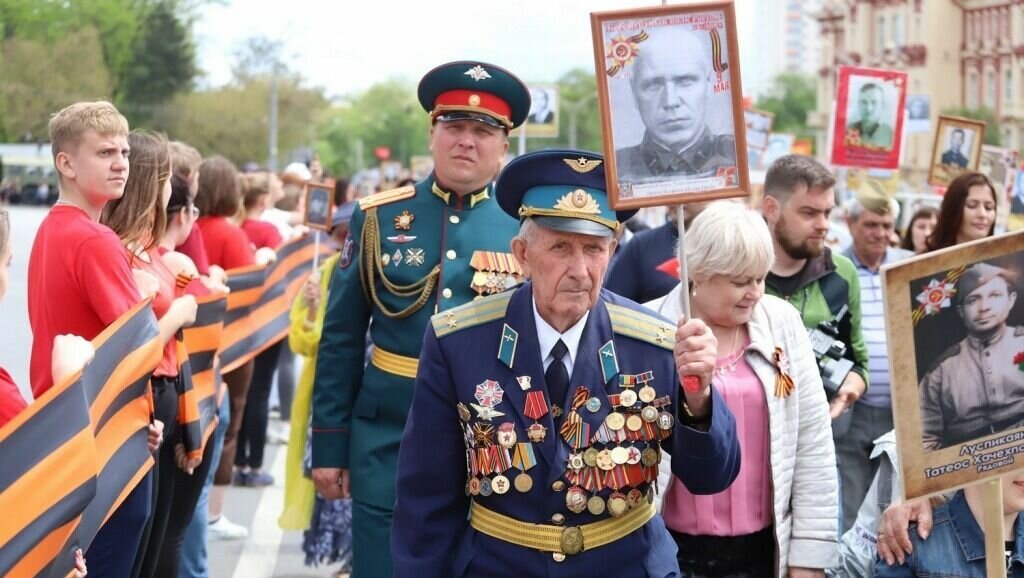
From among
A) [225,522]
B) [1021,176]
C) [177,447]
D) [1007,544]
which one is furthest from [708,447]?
[1021,176]

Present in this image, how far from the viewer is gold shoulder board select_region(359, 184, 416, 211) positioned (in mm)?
6121

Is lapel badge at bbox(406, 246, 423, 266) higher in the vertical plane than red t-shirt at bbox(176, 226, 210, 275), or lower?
higher

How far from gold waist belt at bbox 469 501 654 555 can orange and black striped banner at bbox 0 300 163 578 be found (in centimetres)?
112

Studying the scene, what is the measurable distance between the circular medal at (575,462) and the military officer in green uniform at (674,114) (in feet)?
2.33

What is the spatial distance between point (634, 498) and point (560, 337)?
46 centimetres

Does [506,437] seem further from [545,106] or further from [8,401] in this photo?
[545,106]

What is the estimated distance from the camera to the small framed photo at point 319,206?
11.0 metres

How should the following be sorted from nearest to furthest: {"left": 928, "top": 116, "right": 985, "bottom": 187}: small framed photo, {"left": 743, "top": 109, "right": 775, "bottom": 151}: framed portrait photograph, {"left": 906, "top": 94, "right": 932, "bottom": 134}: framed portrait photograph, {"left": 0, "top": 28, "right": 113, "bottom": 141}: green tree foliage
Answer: {"left": 0, "top": 28, "right": 113, "bottom": 141}: green tree foliage < {"left": 928, "top": 116, "right": 985, "bottom": 187}: small framed photo < {"left": 743, "top": 109, "right": 775, "bottom": 151}: framed portrait photograph < {"left": 906, "top": 94, "right": 932, "bottom": 134}: framed portrait photograph

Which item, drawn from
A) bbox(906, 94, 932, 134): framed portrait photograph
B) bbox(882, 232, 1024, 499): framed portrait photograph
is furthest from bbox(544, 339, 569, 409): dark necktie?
bbox(906, 94, 932, 134): framed portrait photograph

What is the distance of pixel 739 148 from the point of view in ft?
13.3

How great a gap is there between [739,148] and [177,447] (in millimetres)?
3097

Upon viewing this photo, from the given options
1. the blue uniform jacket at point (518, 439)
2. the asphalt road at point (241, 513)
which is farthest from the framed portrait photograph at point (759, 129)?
the blue uniform jacket at point (518, 439)

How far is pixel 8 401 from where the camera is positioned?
422 centimetres

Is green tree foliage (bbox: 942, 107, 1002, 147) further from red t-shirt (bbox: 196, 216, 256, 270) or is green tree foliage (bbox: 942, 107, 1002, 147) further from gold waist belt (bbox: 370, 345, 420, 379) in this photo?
gold waist belt (bbox: 370, 345, 420, 379)
